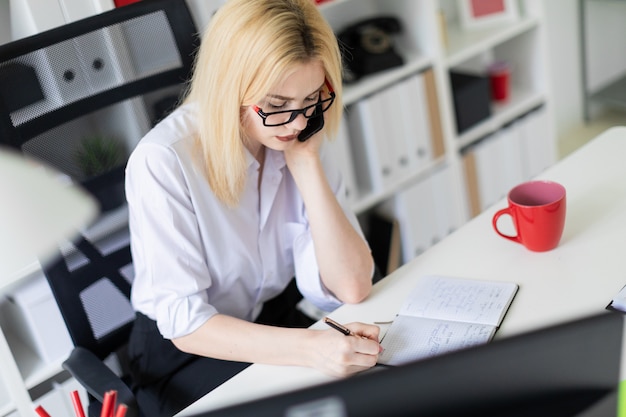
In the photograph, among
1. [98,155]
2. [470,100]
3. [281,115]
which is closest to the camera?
[281,115]

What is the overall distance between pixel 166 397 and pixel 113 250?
0.31 metres

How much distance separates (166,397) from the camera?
4.64 ft

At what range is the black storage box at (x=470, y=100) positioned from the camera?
8.42ft

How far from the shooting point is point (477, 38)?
2.60m

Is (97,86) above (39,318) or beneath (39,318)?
above

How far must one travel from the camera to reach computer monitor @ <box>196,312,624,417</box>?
0.59 meters

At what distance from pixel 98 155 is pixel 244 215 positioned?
294mm

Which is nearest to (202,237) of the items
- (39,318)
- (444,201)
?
(39,318)

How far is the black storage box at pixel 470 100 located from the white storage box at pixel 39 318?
146 centimetres

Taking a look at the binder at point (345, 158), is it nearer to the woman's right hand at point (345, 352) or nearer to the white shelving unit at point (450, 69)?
the white shelving unit at point (450, 69)

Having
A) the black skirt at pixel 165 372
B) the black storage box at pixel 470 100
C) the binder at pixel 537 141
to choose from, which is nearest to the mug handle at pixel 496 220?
the black skirt at pixel 165 372

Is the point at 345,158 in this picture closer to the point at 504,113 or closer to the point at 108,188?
the point at 504,113

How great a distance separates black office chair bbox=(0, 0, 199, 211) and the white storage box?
0.41 meters

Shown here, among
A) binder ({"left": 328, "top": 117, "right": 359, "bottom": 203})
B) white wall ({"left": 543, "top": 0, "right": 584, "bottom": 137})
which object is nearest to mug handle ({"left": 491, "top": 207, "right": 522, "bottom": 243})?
binder ({"left": 328, "top": 117, "right": 359, "bottom": 203})
